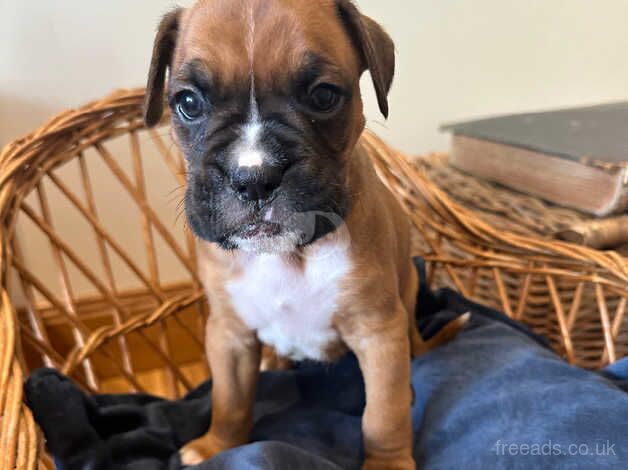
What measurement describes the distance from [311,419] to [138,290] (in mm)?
1159

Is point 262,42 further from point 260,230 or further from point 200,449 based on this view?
point 200,449

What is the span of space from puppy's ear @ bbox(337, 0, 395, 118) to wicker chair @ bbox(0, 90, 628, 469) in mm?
591

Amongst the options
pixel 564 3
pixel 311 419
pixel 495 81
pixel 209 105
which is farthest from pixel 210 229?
pixel 564 3

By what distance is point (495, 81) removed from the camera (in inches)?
93.7

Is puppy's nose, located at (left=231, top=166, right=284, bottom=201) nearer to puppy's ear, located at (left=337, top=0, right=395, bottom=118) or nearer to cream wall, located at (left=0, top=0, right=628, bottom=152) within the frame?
puppy's ear, located at (left=337, top=0, right=395, bottom=118)

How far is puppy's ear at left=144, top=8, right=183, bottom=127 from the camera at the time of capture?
1051mm

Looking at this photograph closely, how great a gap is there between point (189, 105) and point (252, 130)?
0.16m

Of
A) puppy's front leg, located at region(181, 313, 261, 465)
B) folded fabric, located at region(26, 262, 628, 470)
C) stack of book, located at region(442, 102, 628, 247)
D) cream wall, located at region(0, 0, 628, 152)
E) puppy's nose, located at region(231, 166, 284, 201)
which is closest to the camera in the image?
puppy's nose, located at region(231, 166, 284, 201)

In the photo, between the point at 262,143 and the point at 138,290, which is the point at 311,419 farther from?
the point at 138,290

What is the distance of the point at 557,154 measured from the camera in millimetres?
1667

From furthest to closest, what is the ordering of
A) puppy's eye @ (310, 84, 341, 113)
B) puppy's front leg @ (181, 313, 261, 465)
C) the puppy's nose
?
puppy's front leg @ (181, 313, 261, 465), puppy's eye @ (310, 84, 341, 113), the puppy's nose

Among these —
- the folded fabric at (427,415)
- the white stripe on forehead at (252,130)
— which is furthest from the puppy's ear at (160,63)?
the folded fabric at (427,415)

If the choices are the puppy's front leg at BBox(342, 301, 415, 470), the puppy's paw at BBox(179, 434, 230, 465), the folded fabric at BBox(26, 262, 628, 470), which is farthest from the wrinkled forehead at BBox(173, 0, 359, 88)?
the puppy's paw at BBox(179, 434, 230, 465)

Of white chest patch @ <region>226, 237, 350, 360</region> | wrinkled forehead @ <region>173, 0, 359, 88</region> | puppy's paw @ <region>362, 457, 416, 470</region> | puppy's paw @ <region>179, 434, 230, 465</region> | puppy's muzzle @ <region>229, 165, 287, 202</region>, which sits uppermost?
wrinkled forehead @ <region>173, 0, 359, 88</region>
